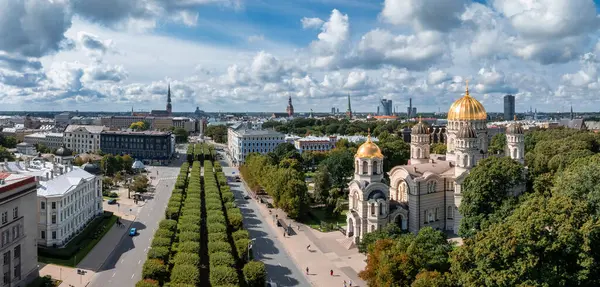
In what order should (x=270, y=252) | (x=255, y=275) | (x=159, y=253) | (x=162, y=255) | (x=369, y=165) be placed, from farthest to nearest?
(x=369, y=165)
(x=270, y=252)
(x=159, y=253)
(x=162, y=255)
(x=255, y=275)

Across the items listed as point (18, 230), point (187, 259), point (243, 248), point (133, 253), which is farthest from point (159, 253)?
point (18, 230)

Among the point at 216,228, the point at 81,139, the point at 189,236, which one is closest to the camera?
the point at 189,236

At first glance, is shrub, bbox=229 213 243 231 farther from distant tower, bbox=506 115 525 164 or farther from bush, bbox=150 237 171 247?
distant tower, bbox=506 115 525 164

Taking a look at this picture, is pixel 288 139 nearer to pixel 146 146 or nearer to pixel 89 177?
pixel 146 146

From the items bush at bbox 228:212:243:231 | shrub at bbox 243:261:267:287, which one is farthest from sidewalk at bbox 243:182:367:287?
bush at bbox 228:212:243:231

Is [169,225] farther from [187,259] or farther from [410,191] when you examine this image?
[410,191]

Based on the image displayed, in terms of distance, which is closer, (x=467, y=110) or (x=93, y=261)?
(x=93, y=261)

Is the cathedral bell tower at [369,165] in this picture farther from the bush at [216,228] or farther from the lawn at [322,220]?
the bush at [216,228]

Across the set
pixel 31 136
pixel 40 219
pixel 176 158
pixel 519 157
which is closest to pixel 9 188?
pixel 40 219
